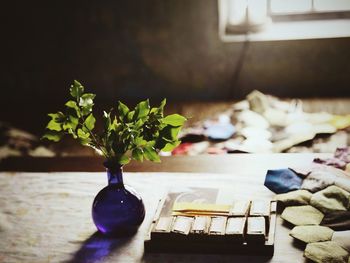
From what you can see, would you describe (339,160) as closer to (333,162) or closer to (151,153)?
(333,162)

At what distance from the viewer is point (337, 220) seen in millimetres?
1292

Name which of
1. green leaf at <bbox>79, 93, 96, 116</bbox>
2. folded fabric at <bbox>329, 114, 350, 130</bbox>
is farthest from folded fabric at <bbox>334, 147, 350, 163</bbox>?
folded fabric at <bbox>329, 114, 350, 130</bbox>

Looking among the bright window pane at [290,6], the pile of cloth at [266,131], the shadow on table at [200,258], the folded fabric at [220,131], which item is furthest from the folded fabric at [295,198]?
the bright window pane at [290,6]

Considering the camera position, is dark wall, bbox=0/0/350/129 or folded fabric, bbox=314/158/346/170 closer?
folded fabric, bbox=314/158/346/170

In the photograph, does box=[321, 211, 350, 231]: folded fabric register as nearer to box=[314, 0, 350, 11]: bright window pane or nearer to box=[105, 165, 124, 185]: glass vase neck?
box=[105, 165, 124, 185]: glass vase neck

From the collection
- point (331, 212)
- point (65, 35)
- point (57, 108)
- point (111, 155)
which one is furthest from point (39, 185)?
point (65, 35)

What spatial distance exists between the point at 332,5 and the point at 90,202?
2612mm

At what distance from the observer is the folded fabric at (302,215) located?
129 centimetres

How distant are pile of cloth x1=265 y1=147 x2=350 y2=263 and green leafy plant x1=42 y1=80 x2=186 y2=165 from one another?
0.36 m

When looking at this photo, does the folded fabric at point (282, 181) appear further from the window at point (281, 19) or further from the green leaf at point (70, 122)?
the window at point (281, 19)

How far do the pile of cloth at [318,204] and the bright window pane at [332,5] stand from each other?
209 centimetres

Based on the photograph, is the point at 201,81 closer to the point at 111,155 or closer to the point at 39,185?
the point at 39,185

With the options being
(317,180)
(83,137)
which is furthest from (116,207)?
(317,180)

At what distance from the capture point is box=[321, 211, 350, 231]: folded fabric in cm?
127
